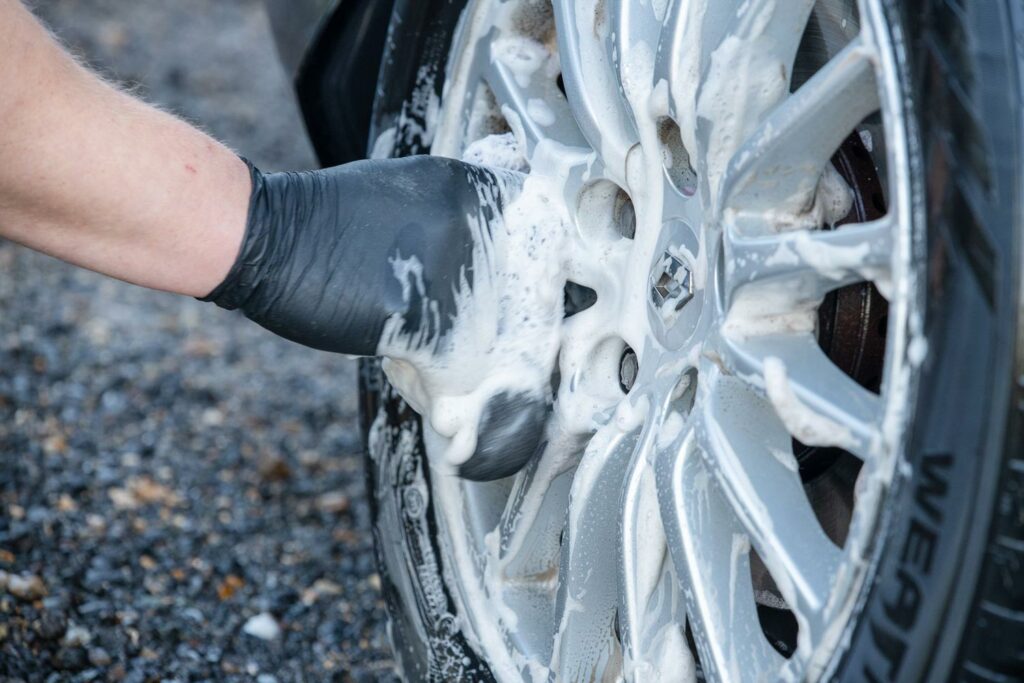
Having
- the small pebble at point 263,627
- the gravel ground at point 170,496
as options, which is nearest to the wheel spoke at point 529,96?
the gravel ground at point 170,496

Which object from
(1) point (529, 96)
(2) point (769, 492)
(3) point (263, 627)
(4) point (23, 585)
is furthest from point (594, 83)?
(4) point (23, 585)

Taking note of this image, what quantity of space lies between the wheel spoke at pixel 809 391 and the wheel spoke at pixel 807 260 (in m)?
0.04

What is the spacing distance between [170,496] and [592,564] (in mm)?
1188

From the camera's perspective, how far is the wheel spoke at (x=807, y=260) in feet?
3.11

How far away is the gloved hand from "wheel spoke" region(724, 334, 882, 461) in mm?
393

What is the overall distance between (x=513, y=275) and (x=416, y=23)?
0.45 m

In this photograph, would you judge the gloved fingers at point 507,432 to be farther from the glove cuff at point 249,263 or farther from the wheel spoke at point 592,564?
the glove cuff at point 249,263

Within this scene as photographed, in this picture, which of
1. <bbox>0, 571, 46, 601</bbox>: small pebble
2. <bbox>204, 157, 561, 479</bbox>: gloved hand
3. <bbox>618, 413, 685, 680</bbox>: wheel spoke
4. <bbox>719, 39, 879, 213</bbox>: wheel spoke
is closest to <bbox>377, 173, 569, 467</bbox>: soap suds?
<bbox>204, 157, 561, 479</bbox>: gloved hand

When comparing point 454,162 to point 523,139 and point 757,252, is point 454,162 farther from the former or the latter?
point 757,252

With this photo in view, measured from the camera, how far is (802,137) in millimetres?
1074

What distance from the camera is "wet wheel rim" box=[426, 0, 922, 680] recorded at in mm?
997

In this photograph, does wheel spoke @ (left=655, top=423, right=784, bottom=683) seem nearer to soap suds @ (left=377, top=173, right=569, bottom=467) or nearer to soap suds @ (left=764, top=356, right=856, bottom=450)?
soap suds @ (left=764, top=356, right=856, bottom=450)

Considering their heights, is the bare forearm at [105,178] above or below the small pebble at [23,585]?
above

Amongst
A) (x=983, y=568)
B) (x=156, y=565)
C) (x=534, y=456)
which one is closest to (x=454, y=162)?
(x=534, y=456)
